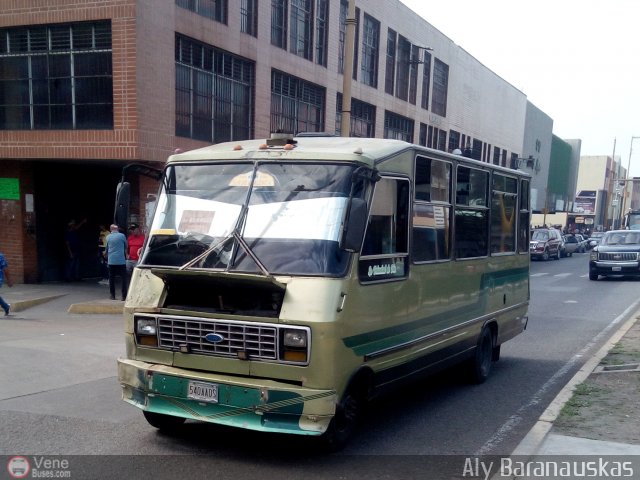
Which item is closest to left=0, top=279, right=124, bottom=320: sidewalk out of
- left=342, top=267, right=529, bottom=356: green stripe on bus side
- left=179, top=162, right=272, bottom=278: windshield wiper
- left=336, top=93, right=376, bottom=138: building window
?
left=342, top=267, right=529, bottom=356: green stripe on bus side

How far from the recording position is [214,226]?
5.68 meters

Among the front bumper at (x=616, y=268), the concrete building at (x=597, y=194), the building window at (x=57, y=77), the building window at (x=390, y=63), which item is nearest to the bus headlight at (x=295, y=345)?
the building window at (x=57, y=77)

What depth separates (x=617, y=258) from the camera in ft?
79.2

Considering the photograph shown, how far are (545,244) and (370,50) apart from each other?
16.8 m

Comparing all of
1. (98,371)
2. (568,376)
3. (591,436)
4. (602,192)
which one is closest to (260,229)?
(591,436)

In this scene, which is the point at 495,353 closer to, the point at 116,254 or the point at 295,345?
the point at 295,345

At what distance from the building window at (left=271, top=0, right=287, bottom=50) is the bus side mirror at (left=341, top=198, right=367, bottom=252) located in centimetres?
1629

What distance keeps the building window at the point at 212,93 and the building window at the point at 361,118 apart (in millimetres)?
6569

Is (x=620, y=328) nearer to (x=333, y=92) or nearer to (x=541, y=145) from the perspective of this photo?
(x=333, y=92)

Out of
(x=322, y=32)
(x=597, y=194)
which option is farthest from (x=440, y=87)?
(x=597, y=194)

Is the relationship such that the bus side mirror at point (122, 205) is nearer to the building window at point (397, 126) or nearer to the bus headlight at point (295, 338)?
the bus headlight at point (295, 338)

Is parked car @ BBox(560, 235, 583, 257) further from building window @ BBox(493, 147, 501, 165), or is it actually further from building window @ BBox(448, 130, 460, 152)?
building window @ BBox(448, 130, 460, 152)

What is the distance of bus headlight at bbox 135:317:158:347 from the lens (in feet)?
18.2

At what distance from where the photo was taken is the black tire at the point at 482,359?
8.45 meters
